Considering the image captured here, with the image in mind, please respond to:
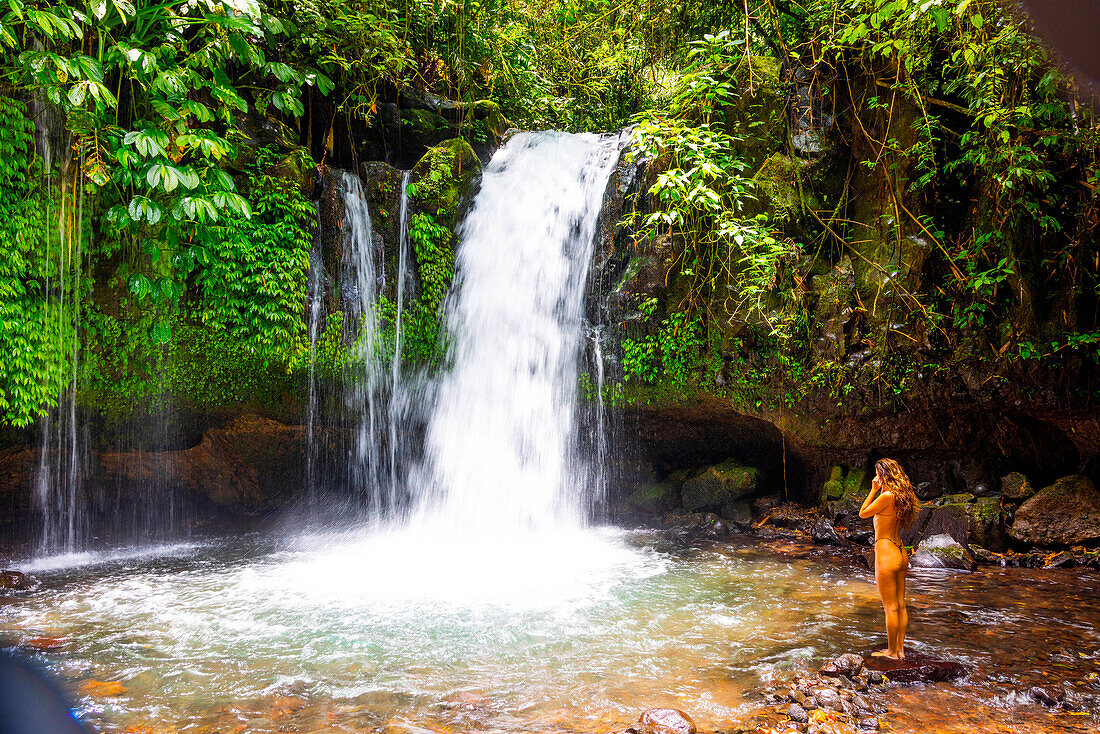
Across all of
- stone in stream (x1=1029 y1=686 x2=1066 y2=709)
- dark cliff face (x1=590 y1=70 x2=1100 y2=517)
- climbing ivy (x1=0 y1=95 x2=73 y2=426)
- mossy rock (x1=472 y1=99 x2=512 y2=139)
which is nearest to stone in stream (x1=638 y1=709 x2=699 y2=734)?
stone in stream (x1=1029 y1=686 x2=1066 y2=709)

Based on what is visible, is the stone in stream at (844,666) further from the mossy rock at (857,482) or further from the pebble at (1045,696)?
the mossy rock at (857,482)

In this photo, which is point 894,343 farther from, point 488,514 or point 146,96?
point 146,96

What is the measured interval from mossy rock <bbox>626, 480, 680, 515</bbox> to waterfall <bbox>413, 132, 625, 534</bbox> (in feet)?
3.01

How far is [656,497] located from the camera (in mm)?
9508

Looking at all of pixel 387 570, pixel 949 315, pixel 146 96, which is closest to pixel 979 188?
pixel 949 315

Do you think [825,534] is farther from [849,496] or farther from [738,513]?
[738,513]

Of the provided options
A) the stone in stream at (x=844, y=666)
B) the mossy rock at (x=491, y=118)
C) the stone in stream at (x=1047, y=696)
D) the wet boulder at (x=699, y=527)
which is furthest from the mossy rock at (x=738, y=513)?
the mossy rock at (x=491, y=118)

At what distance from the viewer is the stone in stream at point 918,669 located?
372 cm

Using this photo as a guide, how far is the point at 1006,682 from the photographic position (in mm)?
3695

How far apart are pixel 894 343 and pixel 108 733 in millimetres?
8328

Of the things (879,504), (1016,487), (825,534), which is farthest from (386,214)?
(1016,487)

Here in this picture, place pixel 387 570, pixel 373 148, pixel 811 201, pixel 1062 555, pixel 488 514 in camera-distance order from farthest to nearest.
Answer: pixel 373 148 → pixel 488 514 → pixel 811 201 → pixel 387 570 → pixel 1062 555

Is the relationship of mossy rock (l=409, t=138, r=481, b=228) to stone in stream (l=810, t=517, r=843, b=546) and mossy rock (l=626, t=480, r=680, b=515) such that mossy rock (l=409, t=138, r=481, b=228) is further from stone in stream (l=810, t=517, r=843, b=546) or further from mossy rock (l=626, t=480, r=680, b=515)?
stone in stream (l=810, t=517, r=843, b=546)

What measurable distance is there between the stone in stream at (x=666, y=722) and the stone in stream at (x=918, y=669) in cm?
139
